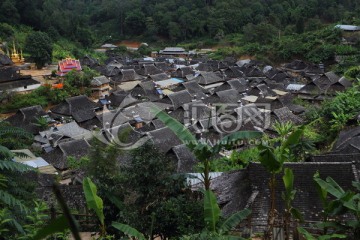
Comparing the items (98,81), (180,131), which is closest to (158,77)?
(98,81)

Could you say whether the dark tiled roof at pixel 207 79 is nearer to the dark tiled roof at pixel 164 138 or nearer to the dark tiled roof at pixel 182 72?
the dark tiled roof at pixel 182 72

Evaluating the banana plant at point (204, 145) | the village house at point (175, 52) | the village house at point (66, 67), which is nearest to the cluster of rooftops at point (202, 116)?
the banana plant at point (204, 145)

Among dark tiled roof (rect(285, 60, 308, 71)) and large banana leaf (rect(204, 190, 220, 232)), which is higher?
large banana leaf (rect(204, 190, 220, 232))

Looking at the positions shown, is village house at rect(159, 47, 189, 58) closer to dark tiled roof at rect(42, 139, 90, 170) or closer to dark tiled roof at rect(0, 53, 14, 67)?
dark tiled roof at rect(0, 53, 14, 67)

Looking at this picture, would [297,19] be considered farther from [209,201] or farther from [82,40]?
[209,201]

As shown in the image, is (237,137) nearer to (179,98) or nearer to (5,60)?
(179,98)

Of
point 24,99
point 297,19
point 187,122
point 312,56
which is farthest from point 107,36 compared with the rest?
point 187,122

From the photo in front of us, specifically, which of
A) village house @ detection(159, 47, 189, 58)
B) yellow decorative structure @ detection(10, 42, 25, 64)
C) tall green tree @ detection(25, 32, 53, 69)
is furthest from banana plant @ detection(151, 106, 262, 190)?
village house @ detection(159, 47, 189, 58)

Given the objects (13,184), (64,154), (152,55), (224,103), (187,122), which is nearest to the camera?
(13,184)
